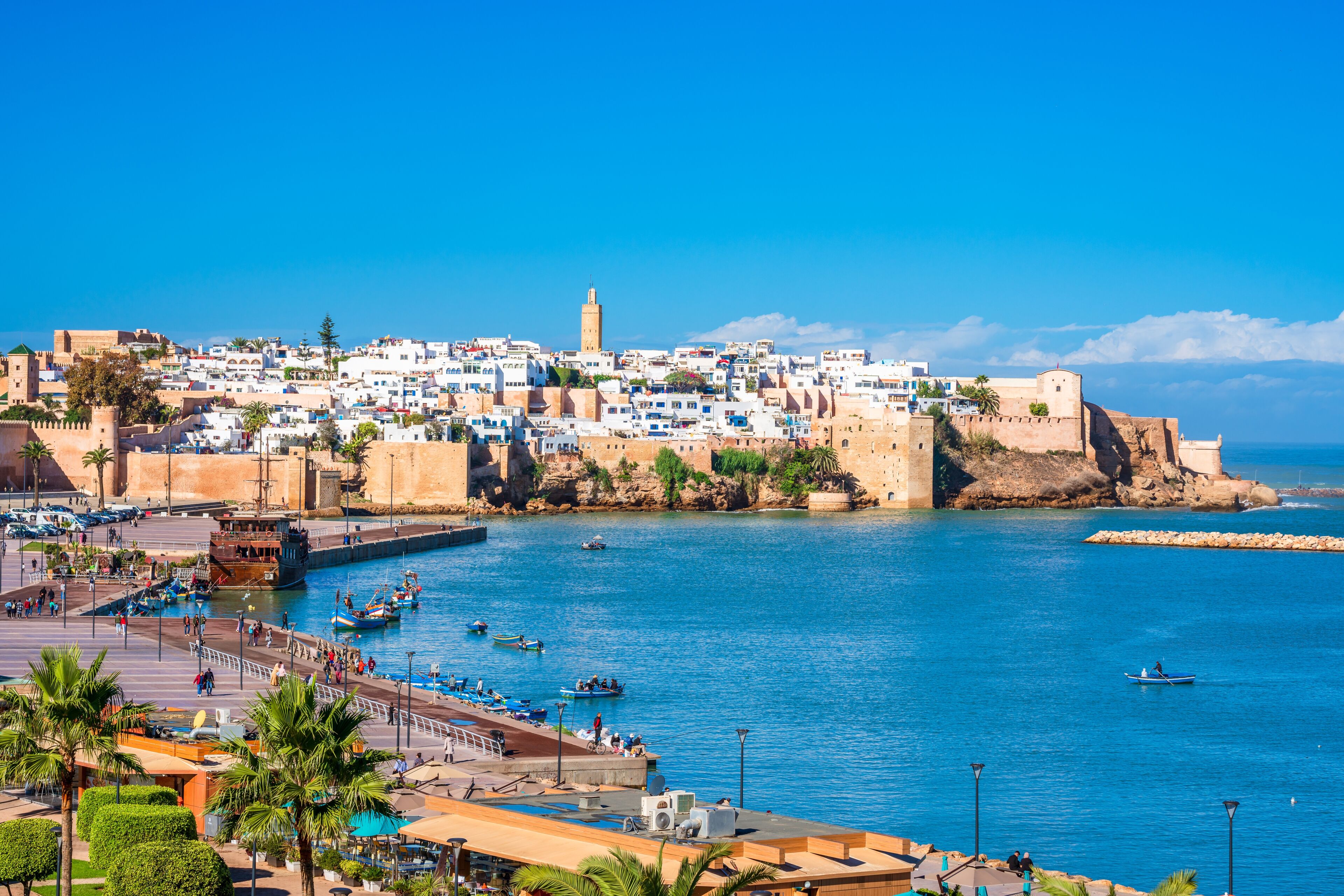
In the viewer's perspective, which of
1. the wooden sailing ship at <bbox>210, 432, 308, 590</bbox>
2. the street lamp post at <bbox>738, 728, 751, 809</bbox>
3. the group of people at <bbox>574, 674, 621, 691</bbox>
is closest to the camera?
the street lamp post at <bbox>738, 728, 751, 809</bbox>

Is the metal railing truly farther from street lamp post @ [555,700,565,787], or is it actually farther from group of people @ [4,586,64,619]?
group of people @ [4,586,64,619]

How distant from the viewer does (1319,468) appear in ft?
602

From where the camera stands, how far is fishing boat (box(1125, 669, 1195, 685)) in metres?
31.0

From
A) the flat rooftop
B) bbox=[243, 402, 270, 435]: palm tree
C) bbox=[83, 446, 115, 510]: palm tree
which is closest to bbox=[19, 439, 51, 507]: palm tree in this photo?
bbox=[83, 446, 115, 510]: palm tree

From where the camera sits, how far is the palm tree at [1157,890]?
927 centimetres

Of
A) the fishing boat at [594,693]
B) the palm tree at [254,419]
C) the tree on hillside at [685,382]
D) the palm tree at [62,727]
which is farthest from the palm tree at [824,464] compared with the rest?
the palm tree at [62,727]

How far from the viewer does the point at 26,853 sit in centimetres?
1298

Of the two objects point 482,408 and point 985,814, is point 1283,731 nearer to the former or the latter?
point 985,814

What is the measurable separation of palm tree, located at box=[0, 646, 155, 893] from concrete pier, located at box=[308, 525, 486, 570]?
34.9 meters

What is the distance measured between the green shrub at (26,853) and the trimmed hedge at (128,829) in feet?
1.23

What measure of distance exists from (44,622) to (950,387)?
3015 inches

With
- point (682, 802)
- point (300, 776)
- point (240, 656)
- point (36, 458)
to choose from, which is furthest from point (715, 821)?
point (36, 458)

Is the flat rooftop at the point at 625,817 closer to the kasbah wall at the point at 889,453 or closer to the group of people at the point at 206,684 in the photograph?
the group of people at the point at 206,684

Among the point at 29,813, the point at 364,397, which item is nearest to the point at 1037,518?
the point at 364,397
